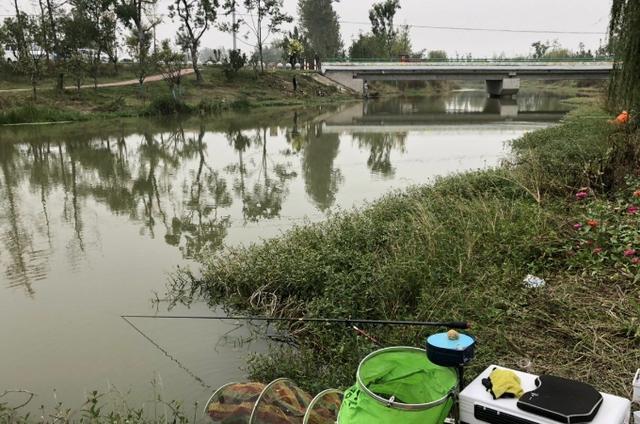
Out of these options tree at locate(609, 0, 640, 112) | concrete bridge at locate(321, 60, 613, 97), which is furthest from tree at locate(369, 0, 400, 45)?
tree at locate(609, 0, 640, 112)

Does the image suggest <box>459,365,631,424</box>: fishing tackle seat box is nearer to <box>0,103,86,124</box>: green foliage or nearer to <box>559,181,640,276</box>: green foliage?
<box>559,181,640,276</box>: green foliage

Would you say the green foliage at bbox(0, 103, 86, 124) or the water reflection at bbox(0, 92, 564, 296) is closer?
the water reflection at bbox(0, 92, 564, 296)

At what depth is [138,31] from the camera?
28312 millimetres

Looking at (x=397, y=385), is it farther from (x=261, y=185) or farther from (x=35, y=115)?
(x=35, y=115)

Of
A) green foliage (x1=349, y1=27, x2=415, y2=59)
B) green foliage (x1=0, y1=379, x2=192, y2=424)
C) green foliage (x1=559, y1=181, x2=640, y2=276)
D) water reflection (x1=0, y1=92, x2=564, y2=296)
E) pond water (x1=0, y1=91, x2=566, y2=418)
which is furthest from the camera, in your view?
green foliage (x1=349, y1=27, x2=415, y2=59)

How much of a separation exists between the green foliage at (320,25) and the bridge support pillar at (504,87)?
53.1ft

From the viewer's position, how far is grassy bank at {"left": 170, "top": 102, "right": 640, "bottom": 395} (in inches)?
127

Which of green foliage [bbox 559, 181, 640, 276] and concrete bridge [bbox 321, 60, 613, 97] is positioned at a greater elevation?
concrete bridge [bbox 321, 60, 613, 97]

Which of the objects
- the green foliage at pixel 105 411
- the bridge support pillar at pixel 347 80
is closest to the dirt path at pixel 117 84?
the bridge support pillar at pixel 347 80

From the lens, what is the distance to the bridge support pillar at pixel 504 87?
39250mm

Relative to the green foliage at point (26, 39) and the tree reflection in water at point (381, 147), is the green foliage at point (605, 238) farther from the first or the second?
the green foliage at point (26, 39)

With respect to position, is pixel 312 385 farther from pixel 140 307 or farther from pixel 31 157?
pixel 31 157

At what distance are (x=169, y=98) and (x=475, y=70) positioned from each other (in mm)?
21254

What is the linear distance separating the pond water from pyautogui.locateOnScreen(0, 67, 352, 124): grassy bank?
10.1 ft
